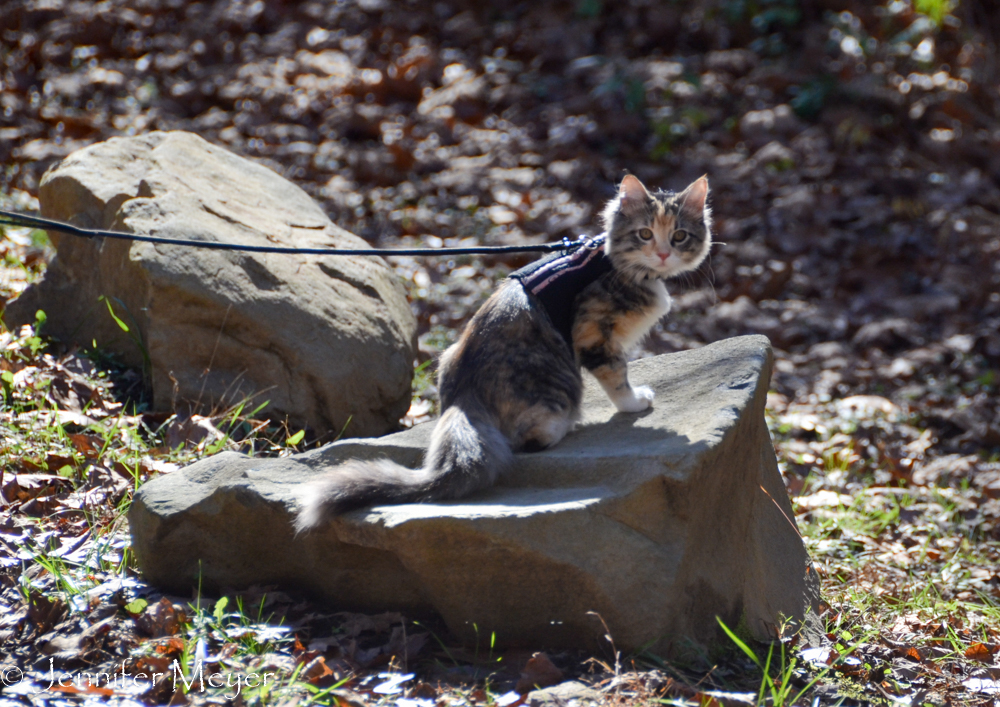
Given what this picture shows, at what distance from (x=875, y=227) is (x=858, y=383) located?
2.31 metres

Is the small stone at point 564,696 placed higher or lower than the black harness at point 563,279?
lower

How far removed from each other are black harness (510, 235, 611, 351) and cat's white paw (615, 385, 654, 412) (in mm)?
310

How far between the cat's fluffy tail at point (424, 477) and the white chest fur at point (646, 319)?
2.60 feet

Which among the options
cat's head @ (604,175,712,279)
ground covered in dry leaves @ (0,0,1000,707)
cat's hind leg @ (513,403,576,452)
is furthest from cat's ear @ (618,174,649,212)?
ground covered in dry leaves @ (0,0,1000,707)

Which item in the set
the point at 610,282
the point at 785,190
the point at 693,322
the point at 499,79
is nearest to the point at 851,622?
the point at 610,282

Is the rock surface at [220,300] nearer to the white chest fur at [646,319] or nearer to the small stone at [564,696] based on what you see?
the white chest fur at [646,319]

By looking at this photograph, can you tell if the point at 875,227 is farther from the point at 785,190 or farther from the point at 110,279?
the point at 110,279

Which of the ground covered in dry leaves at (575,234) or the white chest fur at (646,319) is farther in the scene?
the white chest fur at (646,319)

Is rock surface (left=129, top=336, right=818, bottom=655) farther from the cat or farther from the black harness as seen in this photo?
the black harness

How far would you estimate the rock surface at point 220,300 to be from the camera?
4.24 meters
